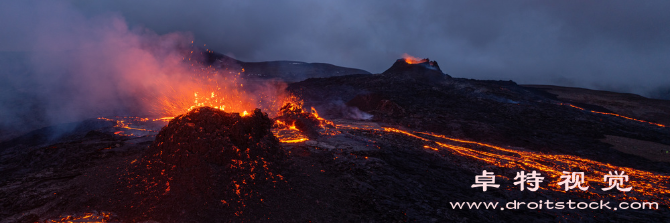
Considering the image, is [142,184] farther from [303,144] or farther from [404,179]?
[404,179]

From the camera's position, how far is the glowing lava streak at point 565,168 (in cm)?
675

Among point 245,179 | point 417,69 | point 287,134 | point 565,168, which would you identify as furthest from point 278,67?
point 245,179

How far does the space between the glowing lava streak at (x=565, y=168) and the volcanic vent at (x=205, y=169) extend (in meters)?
7.11

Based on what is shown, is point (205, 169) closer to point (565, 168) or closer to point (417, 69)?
point (565, 168)

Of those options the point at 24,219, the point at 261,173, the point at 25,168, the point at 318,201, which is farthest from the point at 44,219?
the point at 318,201

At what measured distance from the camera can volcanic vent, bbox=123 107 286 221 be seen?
159 inches

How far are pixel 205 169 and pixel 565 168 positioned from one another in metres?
10.9

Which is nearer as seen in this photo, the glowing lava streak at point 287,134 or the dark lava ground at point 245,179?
the dark lava ground at point 245,179

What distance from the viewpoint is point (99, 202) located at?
4.14 metres

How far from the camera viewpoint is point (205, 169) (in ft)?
14.5

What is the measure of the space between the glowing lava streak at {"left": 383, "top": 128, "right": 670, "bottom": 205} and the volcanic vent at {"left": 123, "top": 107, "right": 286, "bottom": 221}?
7109 millimetres

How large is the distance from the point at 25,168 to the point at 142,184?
13.1ft

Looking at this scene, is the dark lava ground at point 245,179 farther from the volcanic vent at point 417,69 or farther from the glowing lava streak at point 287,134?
the volcanic vent at point 417,69

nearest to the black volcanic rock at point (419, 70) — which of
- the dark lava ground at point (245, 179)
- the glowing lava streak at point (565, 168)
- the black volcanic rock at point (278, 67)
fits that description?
the black volcanic rock at point (278, 67)
